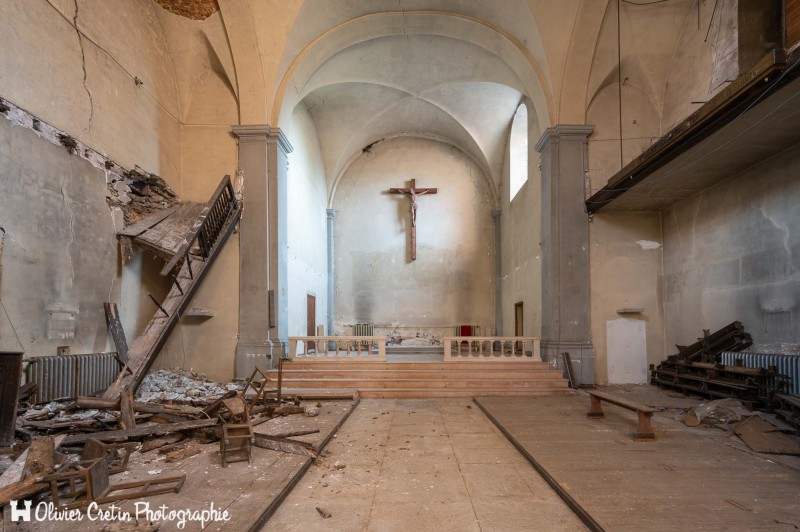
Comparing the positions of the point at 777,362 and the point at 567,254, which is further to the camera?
the point at 567,254

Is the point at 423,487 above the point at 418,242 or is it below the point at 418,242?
below

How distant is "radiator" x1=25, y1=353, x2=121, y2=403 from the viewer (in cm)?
577

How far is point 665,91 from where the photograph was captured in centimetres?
1005

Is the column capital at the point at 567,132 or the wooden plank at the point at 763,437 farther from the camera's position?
the column capital at the point at 567,132

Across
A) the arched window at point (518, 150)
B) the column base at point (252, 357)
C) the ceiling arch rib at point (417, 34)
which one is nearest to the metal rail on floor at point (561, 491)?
the column base at point (252, 357)

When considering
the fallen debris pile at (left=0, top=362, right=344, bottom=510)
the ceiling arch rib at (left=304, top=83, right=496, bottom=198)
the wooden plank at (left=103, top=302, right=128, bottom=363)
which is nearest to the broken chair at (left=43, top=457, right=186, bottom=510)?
the fallen debris pile at (left=0, top=362, right=344, bottom=510)

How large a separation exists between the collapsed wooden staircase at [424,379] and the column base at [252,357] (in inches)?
19.2

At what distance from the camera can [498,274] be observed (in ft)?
53.8

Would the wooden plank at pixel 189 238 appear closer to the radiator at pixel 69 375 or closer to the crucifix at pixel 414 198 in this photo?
the radiator at pixel 69 375

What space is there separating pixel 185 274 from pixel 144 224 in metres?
1.15

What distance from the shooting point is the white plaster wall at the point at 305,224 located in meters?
11.5

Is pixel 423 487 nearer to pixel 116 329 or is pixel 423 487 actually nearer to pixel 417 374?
pixel 417 374

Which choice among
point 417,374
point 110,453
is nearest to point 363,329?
point 417,374

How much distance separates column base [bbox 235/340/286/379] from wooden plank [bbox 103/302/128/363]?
2.30 metres
